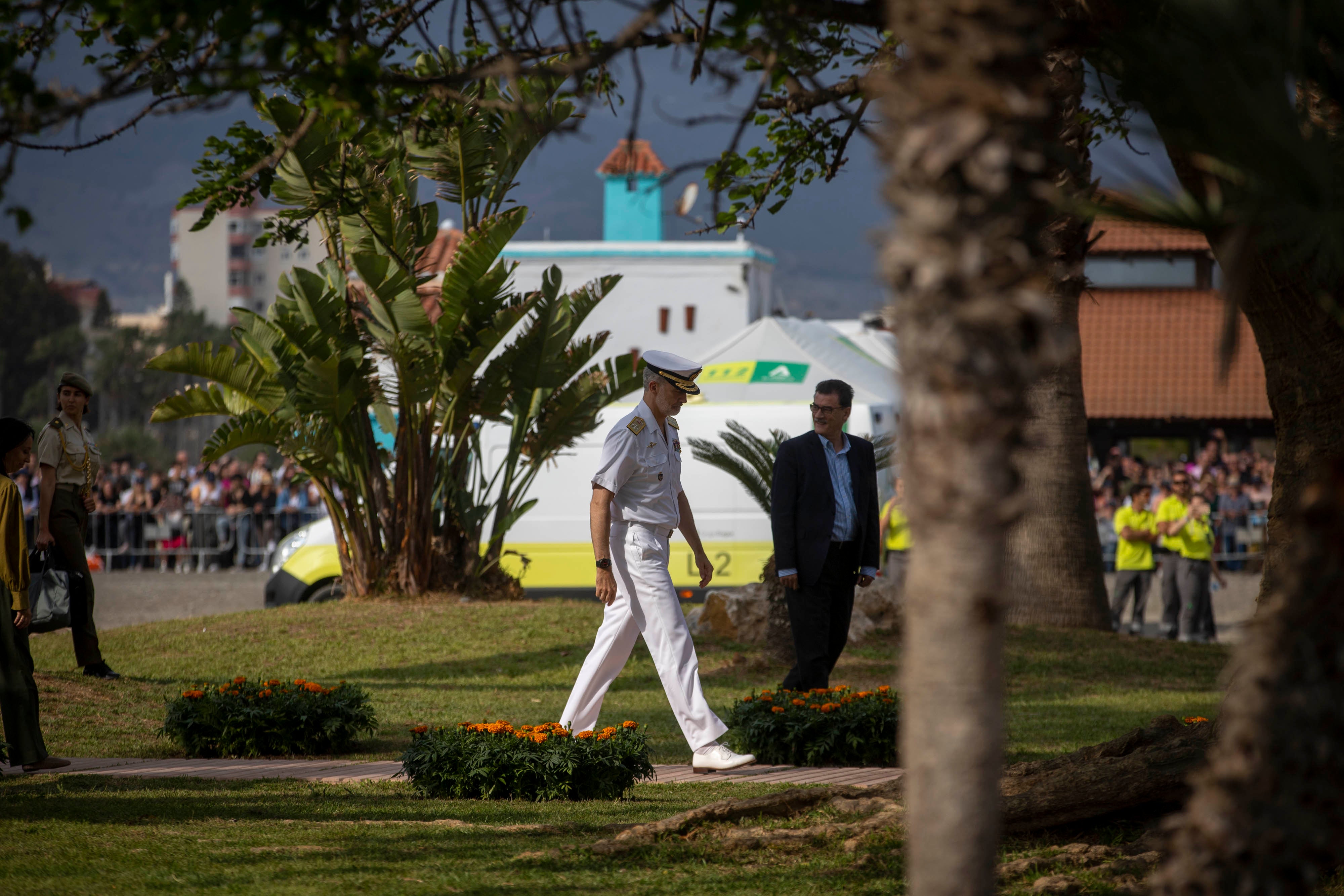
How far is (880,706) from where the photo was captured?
7.44 metres

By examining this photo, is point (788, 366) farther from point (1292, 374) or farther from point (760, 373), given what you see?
point (1292, 374)

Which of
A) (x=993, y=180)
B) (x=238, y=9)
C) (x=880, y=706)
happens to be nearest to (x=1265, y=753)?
(x=993, y=180)

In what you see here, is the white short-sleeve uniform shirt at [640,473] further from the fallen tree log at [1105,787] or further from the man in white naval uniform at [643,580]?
the fallen tree log at [1105,787]

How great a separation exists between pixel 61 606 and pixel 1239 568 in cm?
2087

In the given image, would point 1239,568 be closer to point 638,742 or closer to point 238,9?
point 638,742

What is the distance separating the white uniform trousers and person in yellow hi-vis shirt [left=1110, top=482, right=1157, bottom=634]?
32.1ft

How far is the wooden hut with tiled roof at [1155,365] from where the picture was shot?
33031mm

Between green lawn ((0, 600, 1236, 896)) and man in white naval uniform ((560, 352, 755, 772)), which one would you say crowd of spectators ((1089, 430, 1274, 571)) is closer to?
green lawn ((0, 600, 1236, 896))

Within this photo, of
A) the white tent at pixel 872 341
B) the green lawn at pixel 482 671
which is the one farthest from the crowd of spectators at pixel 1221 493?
the green lawn at pixel 482 671

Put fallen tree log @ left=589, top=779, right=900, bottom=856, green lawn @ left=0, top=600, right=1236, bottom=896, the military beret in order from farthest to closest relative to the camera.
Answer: the military beret, fallen tree log @ left=589, top=779, right=900, bottom=856, green lawn @ left=0, top=600, right=1236, bottom=896

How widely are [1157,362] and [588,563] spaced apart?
22218 millimetres

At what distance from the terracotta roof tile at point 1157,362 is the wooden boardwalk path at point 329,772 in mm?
28129

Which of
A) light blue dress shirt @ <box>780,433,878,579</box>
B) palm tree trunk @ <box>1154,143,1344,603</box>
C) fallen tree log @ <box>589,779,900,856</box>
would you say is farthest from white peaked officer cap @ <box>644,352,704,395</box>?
palm tree trunk @ <box>1154,143,1344,603</box>

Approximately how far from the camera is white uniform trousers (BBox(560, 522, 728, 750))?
22.5ft
